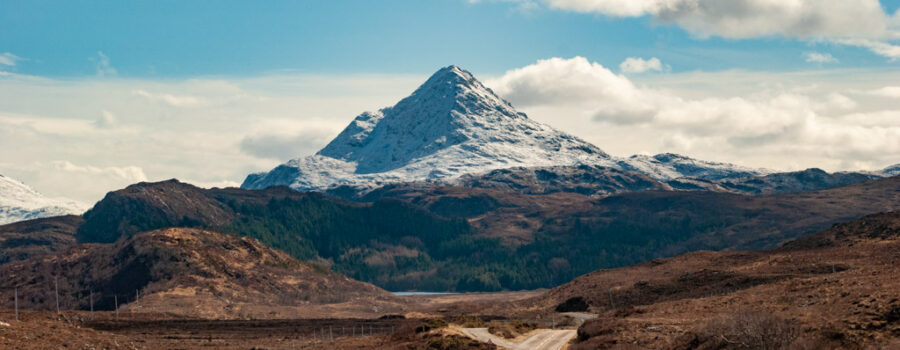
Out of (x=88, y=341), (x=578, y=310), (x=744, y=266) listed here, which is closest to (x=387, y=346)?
(x=88, y=341)

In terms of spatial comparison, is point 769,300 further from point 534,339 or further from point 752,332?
point 752,332

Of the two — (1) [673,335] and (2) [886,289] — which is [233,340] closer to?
(1) [673,335]

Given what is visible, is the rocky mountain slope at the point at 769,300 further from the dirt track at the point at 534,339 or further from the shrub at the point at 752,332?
the dirt track at the point at 534,339

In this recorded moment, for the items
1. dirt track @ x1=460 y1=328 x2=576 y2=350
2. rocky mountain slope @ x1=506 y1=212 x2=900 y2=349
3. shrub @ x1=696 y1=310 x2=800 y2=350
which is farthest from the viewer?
dirt track @ x1=460 y1=328 x2=576 y2=350

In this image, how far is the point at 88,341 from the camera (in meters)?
86.8

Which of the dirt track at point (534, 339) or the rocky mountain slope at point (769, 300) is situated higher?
the rocky mountain slope at point (769, 300)

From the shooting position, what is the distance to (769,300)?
91688mm

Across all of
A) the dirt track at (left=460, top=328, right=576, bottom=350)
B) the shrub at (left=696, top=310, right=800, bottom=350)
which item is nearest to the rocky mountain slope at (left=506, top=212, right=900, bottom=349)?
the shrub at (left=696, top=310, right=800, bottom=350)

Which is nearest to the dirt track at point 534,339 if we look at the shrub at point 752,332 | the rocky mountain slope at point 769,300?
the rocky mountain slope at point 769,300

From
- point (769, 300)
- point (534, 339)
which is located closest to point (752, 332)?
point (769, 300)

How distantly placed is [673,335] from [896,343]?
83.2ft

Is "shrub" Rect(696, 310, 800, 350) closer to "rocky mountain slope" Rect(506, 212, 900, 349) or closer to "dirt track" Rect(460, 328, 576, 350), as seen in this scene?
"rocky mountain slope" Rect(506, 212, 900, 349)

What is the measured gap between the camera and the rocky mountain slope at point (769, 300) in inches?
2395

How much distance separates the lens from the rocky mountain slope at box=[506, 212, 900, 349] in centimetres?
6084
